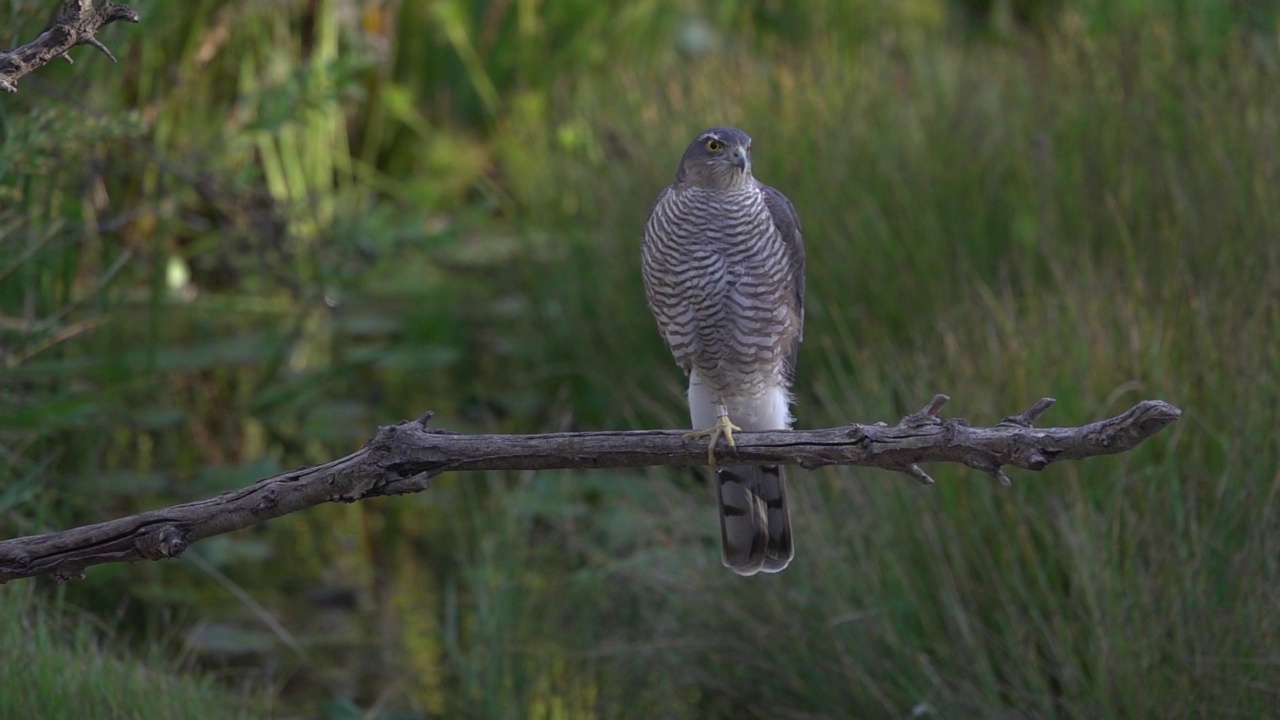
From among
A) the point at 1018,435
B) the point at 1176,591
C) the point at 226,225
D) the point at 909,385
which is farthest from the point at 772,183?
the point at 1018,435

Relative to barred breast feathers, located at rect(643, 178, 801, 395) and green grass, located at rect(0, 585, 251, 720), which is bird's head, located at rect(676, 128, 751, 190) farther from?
green grass, located at rect(0, 585, 251, 720)

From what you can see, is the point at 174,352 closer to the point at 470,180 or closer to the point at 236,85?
the point at 236,85

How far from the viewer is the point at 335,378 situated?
225 inches

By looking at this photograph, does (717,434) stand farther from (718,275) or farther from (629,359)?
(629,359)

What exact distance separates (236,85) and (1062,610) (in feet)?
16.3

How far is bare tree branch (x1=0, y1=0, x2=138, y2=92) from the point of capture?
2.05 metres

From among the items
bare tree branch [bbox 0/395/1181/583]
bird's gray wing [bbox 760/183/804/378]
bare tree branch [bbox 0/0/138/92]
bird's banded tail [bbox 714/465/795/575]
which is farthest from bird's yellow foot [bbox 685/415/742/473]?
bare tree branch [bbox 0/0/138/92]

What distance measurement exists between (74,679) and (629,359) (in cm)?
272

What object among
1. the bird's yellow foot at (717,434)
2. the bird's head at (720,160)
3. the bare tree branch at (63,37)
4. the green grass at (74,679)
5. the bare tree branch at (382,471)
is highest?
the bird's head at (720,160)

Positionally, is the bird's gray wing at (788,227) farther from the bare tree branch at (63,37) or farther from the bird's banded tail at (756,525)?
the bare tree branch at (63,37)

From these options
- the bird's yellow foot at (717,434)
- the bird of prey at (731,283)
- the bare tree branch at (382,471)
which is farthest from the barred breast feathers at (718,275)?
the bare tree branch at (382,471)

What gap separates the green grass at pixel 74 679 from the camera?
2814mm

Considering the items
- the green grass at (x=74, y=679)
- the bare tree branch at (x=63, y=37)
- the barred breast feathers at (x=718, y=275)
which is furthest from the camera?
the barred breast feathers at (x=718, y=275)

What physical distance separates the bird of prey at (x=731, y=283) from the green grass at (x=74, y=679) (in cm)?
121
